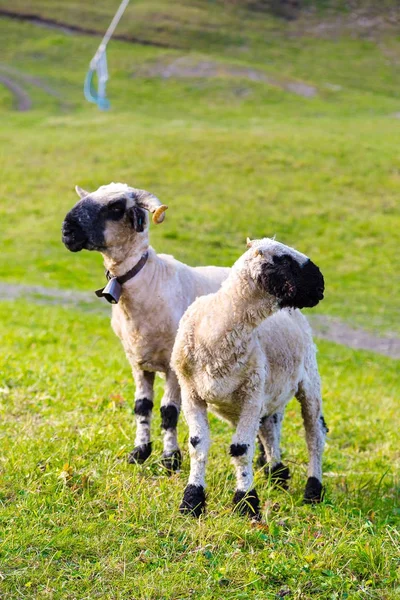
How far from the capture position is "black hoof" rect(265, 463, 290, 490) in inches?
280

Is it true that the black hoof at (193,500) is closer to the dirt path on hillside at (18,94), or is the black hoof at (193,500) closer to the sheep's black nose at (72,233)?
the sheep's black nose at (72,233)

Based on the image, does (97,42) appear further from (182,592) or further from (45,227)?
(182,592)

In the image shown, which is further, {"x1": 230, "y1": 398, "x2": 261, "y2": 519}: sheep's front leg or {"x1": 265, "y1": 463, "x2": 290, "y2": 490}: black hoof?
{"x1": 265, "y1": 463, "x2": 290, "y2": 490}: black hoof

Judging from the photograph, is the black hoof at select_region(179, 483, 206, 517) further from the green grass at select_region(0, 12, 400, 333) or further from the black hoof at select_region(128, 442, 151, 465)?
the green grass at select_region(0, 12, 400, 333)

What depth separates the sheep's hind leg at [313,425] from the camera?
7.11 m

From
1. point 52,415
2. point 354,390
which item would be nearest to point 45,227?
point 354,390

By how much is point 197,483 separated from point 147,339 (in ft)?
5.46

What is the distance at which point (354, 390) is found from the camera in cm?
1342

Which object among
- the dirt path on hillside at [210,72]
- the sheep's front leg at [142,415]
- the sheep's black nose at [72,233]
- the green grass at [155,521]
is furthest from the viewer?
the dirt path on hillside at [210,72]

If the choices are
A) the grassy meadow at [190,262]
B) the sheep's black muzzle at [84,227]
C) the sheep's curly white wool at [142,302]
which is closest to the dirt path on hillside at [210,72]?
the grassy meadow at [190,262]

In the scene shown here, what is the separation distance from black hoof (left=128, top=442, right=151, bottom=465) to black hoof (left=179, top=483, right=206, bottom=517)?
108cm

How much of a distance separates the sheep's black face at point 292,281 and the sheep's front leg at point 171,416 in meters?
1.82

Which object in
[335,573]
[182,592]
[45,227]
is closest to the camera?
[182,592]

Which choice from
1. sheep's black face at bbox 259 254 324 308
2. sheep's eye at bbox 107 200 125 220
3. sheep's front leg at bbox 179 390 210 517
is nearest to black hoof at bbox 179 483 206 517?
sheep's front leg at bbox 179 390 210 517
